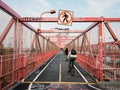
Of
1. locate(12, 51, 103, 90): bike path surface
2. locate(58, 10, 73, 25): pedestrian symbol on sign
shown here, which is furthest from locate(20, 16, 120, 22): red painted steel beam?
locate(12, 51, 103, 90): bike path surface

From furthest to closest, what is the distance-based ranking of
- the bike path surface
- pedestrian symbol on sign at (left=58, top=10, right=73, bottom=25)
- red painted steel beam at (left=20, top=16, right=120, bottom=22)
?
pedestrian symbol on sign at (left=58, top=10, right=73, bottom=25) → red painted steel beam at (left=20, top=16, right=120, bottom=22) → the bike path surface

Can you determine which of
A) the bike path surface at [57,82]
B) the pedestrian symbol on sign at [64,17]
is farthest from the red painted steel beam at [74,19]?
the bike path surface at [57,82]

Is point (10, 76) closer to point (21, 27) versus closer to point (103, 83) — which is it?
point (21, 27)

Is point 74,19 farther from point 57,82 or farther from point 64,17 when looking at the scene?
point 57,82

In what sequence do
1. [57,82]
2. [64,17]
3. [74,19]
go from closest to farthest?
[57,82] → [64,17] → [74,19]

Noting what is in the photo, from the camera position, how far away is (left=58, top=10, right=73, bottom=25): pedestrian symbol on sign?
14719mm

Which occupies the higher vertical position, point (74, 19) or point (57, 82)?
point (74, 19)

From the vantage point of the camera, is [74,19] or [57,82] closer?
[57,82]

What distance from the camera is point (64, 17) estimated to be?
14.8 meters

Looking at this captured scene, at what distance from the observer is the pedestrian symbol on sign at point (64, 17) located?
14.7m

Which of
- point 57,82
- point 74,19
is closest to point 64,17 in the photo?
point 74,19

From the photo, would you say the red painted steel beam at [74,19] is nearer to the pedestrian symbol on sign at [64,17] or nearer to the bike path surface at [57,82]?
the pedestrian symbol on sign at [64,17]

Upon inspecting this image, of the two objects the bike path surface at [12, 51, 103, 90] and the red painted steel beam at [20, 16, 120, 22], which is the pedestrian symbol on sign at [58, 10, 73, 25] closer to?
the red painted steel beam at [20, 16, 120, 22]

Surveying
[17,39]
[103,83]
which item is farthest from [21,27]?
[103,83]
